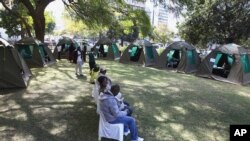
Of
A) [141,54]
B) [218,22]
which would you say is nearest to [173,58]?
[141,54]

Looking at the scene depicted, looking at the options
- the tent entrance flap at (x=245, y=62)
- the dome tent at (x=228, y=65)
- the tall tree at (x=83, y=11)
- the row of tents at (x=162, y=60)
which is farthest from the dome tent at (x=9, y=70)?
the tent entrance flap at (x=245, y=62)

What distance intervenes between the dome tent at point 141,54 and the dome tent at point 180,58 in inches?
42.2

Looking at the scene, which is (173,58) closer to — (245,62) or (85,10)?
(245,62)

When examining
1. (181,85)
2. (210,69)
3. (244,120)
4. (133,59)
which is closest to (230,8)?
(133,59)

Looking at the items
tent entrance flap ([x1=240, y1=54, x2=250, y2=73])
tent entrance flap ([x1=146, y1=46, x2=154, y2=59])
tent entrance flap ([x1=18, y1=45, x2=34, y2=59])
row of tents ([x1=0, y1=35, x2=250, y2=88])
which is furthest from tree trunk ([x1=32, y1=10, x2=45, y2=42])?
tent entrance flap ([x1=240, y1=54, x2=250, y2=73])

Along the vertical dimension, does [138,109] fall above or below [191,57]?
below

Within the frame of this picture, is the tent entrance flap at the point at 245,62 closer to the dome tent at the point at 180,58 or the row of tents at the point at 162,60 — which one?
the row of tents at the point at 162,60

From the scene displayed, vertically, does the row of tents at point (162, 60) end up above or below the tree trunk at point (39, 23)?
below

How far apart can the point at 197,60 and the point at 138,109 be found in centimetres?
961

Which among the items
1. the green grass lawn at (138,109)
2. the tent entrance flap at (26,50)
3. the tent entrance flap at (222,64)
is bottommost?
the green grass lawn at (138,109)

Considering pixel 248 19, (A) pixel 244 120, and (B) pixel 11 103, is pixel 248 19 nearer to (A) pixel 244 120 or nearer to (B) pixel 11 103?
(A) pixel 244 120

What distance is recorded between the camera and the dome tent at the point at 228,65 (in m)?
13.5

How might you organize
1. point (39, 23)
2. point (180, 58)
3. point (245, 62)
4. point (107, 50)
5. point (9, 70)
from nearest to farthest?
point (9, 70)
point (245, 62)
point (180, 58)
point (39, 23)
point (107, 50)

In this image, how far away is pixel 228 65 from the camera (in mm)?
14695
